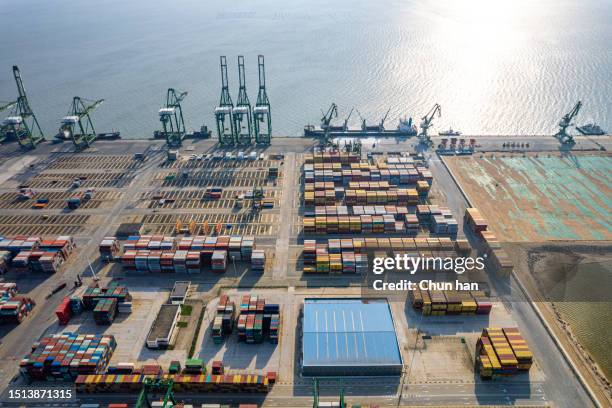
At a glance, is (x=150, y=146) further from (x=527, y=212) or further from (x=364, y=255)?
(x=527, y=212)

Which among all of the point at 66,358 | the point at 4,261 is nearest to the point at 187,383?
the point at 66,358

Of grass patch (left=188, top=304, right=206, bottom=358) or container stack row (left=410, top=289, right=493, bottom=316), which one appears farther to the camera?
container stack row (left=410, top=289, right=493, bottom=316)

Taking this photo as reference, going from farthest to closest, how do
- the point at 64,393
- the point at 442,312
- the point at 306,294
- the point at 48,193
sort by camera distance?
1. the point at 48,193
2. the point at 306,294
3. the point at 442,312
4. the point at 64,393

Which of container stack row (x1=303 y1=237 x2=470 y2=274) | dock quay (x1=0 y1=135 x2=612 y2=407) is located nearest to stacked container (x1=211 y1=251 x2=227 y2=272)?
dock quay (x1=0 y1=135 x2=612 y2=407)

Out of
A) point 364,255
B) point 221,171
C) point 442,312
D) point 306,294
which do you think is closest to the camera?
point 442,312

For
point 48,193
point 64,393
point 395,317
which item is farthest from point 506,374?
point 48,193

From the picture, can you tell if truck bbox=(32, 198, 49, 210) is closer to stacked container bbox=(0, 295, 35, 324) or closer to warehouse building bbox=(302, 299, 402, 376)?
stacked container bbox=(0, 295, 35, 324)

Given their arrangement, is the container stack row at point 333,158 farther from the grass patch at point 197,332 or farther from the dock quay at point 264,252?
the grass patch at point 197,332
